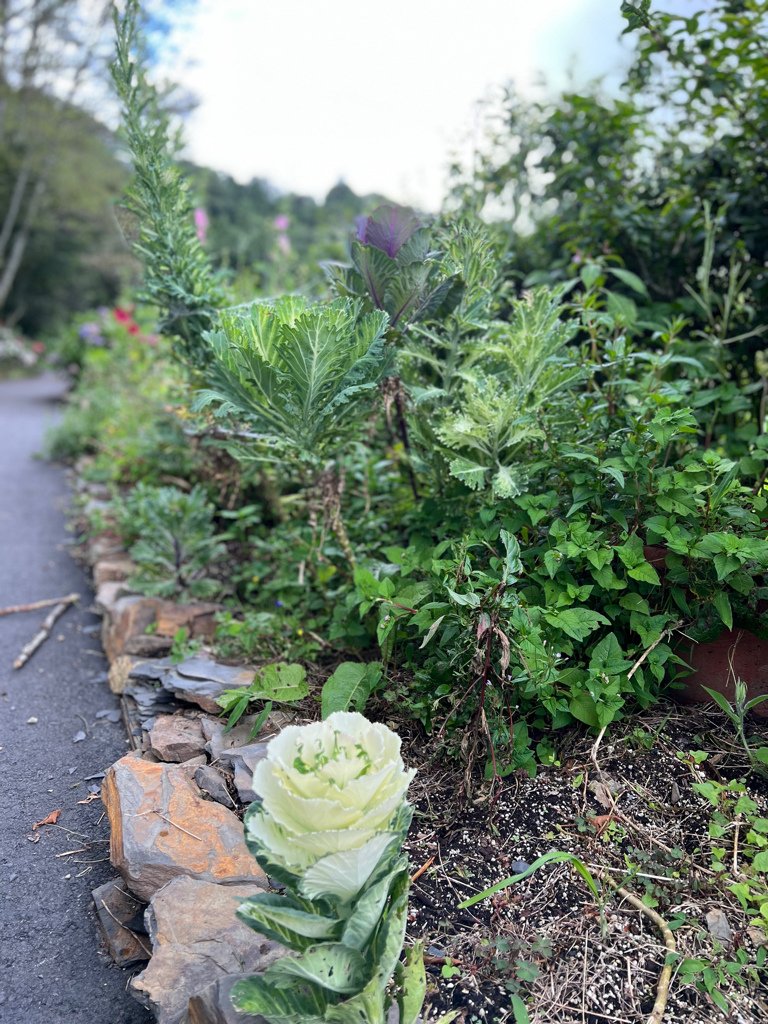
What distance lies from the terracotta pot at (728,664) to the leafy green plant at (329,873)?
104 centimetres

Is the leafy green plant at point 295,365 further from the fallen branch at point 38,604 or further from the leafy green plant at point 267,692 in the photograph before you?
the fallen branch at point 38,604

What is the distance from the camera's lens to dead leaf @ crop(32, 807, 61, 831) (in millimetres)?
1796

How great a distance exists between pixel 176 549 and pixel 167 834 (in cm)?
147

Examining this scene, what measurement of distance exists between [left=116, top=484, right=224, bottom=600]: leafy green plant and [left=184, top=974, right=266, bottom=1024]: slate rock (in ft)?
5.81

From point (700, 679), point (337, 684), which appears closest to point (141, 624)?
point (337, 684)

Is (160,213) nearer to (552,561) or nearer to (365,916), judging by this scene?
(552,561)

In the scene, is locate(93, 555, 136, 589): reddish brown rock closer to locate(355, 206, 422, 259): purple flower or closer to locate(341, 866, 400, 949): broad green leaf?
locate(355, 206, 422, 259): purple flower

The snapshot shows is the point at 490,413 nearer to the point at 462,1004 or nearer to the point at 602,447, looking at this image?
the point at 602,447

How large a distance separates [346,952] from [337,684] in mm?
788

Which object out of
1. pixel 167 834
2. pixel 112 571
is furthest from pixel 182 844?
pixel 112 571

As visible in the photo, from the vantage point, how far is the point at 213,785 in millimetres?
1734

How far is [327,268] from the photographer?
87.2 inches

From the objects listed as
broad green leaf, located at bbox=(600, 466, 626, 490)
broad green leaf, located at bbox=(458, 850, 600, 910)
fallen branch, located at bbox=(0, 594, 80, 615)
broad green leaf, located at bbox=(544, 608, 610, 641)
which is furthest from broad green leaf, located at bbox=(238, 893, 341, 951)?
fallen branch, located at bbox=(0, 594, 80, 615)

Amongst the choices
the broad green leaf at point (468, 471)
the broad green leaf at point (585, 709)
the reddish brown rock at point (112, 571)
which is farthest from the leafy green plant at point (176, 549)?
the broad green leaf at point (585, 709)
